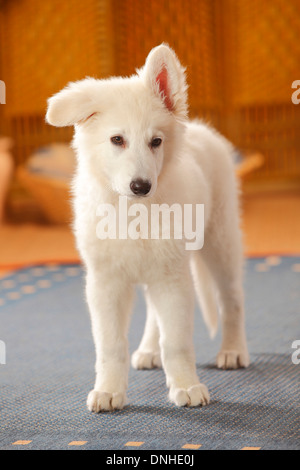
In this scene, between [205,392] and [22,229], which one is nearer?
[205,392]

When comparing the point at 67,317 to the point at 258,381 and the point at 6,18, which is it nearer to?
the point at 258,381

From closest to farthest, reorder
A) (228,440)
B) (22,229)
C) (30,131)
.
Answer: (228,440)
(22,229)
(30,131)

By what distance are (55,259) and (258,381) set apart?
→ 92.1 inches

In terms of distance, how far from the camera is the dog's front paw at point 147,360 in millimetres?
2414

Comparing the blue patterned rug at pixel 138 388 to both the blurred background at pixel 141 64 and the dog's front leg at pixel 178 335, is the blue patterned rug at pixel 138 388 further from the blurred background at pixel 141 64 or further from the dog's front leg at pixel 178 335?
the blurred background at pixel 141 64

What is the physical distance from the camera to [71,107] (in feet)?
6.26

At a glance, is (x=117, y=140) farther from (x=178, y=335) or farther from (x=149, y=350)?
(x=149, y=350)

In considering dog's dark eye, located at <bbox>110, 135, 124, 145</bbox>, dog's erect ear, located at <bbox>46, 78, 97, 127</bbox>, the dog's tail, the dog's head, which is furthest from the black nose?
the dog's tail

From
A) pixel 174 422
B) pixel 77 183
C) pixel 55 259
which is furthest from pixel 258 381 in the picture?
pixel 55 259

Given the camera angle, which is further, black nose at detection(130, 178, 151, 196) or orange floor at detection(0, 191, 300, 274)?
orange floor at detection(0, 191, 300, 274)

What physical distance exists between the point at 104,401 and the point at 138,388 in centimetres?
25

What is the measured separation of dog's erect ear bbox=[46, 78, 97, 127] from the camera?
6.23 ft

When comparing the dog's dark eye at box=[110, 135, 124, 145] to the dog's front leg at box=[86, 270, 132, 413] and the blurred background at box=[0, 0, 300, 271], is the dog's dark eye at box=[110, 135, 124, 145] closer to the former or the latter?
the dog's front leg at box=[86, 270, 132, 413]

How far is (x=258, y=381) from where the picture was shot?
2.24 metres
